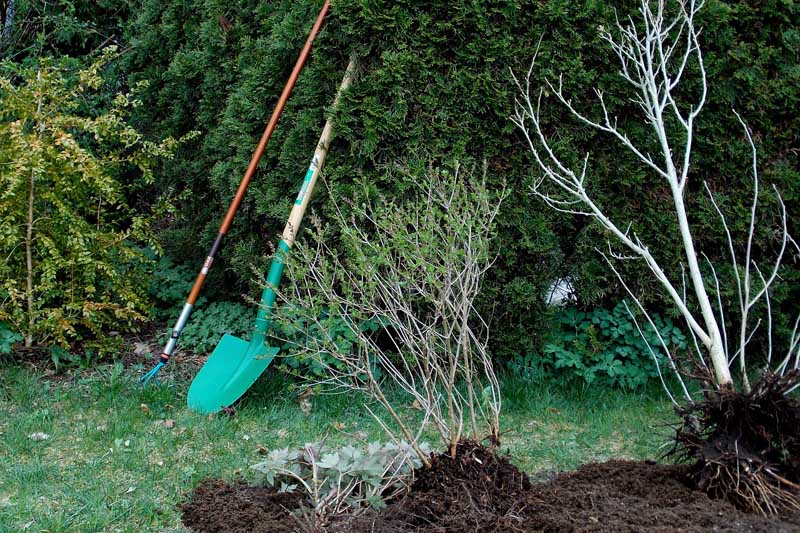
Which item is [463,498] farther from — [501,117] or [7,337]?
[7,337]

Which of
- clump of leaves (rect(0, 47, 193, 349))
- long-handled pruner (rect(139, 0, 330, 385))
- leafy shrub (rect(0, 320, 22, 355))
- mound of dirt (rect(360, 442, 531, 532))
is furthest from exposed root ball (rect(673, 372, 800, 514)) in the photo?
leafy shrub (rect(0, 320, 22, 355))

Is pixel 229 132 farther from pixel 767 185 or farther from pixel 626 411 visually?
pixel 767 185

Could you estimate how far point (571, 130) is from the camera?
15.8 ft

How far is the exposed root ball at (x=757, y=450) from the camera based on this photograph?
9.99ft

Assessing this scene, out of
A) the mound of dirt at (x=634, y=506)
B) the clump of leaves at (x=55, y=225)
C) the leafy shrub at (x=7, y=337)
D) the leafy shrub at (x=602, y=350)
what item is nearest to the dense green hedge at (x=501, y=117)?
the leafy shrub at (x=602, y=350)

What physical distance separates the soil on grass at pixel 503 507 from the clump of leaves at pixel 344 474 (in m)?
0.06

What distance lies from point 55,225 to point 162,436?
1.81 m

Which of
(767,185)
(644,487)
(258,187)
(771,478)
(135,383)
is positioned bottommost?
(135,383)

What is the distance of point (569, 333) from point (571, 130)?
129cm

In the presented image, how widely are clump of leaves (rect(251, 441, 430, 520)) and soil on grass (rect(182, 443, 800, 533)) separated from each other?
0.21ft

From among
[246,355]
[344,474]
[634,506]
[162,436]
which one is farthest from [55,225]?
[634,506]

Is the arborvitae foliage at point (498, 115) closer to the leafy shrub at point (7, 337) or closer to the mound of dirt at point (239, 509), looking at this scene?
the leafy shrub at point (7, 337)

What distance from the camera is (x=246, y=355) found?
4785 mm

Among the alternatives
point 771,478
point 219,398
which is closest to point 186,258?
point 219,398
